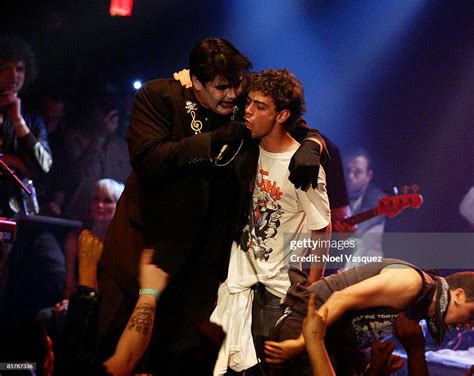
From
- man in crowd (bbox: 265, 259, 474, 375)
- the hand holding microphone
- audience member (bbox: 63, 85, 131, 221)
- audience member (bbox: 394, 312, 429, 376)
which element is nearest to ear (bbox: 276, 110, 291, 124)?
the hand holding microphone

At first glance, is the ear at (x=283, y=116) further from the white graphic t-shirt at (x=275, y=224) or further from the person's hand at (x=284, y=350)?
the person's hand at (x=284, y=350)

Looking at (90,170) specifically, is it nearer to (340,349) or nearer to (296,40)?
(296,40)

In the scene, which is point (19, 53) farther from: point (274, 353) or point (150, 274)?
point (274, 353)

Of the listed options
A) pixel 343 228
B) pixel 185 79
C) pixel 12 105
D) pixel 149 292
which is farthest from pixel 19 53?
pixel 149 292

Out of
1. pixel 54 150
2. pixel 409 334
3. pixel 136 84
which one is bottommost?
pixel 409 334

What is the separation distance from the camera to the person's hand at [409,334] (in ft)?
9.98

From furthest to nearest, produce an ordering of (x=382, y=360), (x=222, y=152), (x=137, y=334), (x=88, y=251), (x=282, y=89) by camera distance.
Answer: (x=282, y=89), (x=222, y=152), (x=137, y=334), (x=382, y=360), (x=88, y=251)

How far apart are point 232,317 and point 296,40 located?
3.86 metres

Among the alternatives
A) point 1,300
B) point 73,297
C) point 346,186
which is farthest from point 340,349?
point 1,300

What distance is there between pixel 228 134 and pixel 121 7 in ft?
12.5

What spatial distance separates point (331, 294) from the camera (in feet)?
10.9

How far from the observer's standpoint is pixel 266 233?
368cm

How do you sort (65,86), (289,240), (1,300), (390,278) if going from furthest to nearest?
(65,86), (1,300), (289,240), (390,278)

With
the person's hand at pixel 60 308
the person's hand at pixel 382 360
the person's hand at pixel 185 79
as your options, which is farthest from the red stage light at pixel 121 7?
the person's hand at pixel 382 360
